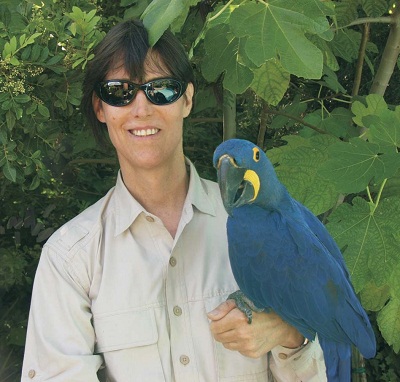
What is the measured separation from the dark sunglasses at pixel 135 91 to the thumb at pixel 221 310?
1.80 feet

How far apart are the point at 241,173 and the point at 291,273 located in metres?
0.32

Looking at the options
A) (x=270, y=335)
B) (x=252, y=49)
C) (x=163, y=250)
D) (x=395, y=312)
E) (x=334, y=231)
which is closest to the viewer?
(x=252, y=49)

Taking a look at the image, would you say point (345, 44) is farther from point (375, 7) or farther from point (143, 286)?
point (143, 286)

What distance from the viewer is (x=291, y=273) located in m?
1.81

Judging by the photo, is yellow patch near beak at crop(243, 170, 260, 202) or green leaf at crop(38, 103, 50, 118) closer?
yellow patch near beak at crop(243, 170, 260, 202)

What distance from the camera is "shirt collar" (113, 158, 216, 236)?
1.94 meters

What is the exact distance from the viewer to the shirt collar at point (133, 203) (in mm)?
1941

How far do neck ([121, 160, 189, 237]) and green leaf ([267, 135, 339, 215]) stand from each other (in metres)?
0.38

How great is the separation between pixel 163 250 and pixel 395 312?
87 centimetres

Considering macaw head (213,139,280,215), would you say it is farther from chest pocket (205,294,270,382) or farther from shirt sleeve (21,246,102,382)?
shirt sleeve (21,246,102,382)

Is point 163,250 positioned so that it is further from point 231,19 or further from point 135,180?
point 231,19

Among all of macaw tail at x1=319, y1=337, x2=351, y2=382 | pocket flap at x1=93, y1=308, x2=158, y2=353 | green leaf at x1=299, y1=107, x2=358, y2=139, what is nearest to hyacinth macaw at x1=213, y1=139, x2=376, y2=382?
macaw tail at x1=319, y1=337, x2=351, y2=382

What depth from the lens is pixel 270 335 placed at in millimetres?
1803

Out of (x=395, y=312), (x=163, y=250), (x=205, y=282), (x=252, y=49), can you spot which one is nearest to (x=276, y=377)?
(x=205, y=282)
